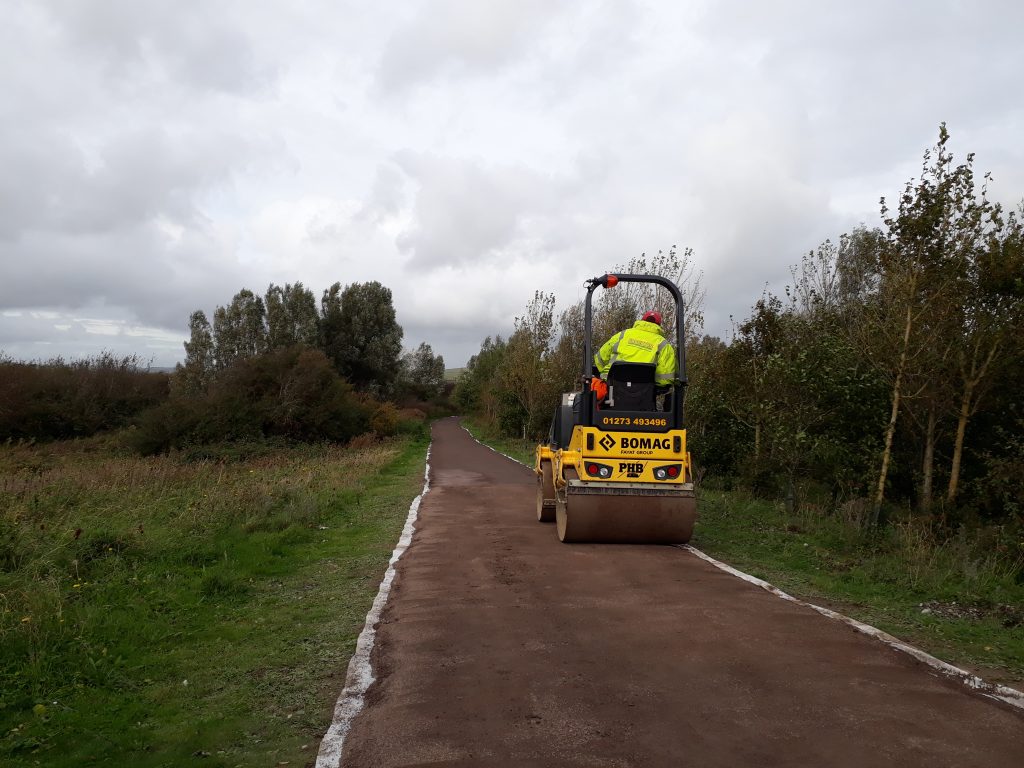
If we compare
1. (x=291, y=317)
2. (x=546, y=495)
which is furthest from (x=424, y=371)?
(x=546, y=495)

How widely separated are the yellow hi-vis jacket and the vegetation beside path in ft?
8.13

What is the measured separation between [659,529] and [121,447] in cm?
2493

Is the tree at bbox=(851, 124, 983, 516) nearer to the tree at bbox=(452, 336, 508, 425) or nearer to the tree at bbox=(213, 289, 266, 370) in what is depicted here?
the tree at bbox=(452, 336, 508, 425)

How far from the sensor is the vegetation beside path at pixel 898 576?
19.4ft

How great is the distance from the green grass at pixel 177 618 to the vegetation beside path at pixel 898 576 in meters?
4.77

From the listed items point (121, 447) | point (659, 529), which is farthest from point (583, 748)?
point (121, 447)

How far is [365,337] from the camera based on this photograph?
5381 cm

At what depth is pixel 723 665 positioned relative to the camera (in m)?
5.02

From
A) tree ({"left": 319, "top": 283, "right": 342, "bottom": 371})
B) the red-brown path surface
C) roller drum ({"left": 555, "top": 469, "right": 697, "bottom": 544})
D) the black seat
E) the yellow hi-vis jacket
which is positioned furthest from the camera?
tree ({"left": 319, "top": 283, "right": 342, "bottom": 371})

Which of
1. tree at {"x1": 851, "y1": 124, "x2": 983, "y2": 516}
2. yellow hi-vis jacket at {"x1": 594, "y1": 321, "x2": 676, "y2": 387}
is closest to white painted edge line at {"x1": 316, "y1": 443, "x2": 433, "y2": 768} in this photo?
yellow hi-vis jacket at {"x1": 594, "y1": 321, "x2": 676, "y2": 387}

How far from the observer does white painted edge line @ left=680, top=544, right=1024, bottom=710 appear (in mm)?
4555

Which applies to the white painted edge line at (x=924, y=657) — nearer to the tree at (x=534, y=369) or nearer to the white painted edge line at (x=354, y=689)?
the white painted edge line at (x=354, y=689)

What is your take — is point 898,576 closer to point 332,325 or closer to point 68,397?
point 68,397

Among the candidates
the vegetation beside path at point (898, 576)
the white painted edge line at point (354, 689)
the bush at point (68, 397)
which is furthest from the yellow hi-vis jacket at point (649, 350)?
the bush at point (68, 397)
